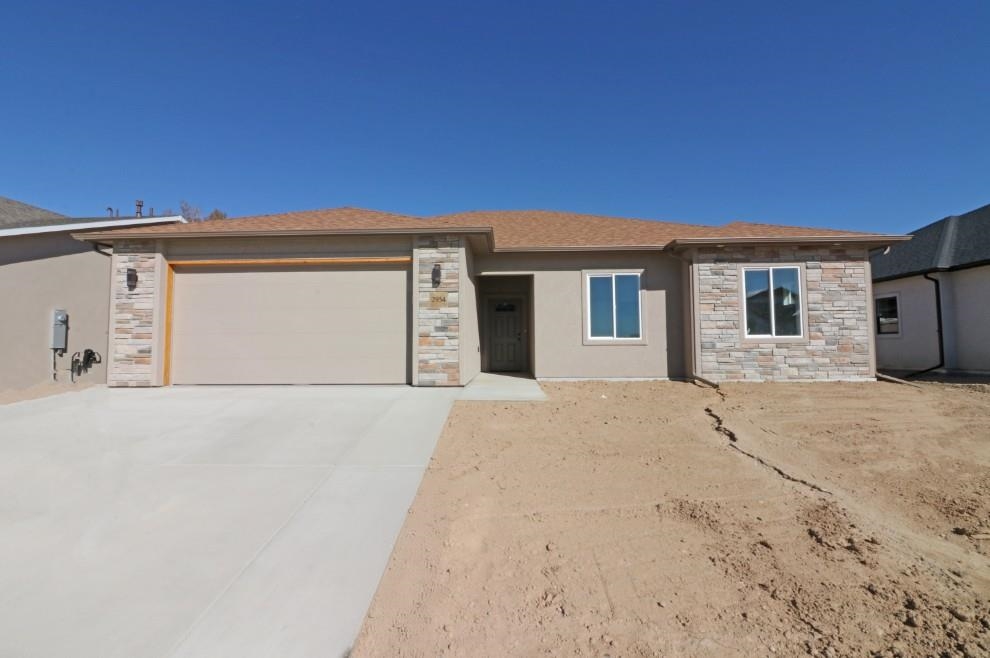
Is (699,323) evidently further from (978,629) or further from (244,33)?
(244,33)

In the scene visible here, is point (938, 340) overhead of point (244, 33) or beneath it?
beneath

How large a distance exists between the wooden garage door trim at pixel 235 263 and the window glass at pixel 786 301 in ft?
25.7

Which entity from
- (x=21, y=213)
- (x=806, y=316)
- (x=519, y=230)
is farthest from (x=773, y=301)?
(x=21, y=213)

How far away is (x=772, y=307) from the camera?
920 cm

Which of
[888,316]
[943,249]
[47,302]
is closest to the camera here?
[47,302]

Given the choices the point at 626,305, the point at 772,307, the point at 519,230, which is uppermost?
the point at 519,230

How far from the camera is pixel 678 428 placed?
18.1 ft

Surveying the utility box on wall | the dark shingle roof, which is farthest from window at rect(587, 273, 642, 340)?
the dark shingle roof

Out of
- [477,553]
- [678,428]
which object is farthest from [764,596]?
[678,428]

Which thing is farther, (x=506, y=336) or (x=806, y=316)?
(x=506, y=336)

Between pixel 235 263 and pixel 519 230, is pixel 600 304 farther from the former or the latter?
pixel 235 263

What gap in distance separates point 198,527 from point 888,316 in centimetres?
1778

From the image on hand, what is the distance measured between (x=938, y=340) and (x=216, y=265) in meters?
17.9

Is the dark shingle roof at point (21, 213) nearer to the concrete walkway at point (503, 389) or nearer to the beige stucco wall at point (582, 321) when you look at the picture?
the concrete walkway at point (503, 389)
